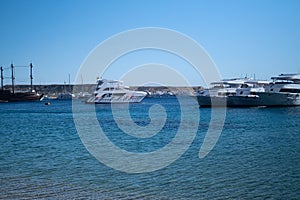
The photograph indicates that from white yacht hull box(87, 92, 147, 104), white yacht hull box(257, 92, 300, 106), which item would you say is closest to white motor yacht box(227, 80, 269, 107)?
white yacht hull box(257, 92, 300, 106)

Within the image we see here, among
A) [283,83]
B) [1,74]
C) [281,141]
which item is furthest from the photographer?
[1,74]

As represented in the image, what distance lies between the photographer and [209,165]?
1730 cm

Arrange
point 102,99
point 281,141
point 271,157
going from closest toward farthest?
point 271,157
point 281,141
point 102,99

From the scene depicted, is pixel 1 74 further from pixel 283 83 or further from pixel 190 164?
pixel 190 164

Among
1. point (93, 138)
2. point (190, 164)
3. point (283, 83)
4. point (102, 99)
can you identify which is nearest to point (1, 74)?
point (102, 99)

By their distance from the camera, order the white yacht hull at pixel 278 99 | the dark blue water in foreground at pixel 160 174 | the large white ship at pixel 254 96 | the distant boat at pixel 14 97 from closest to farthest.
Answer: the dark blue water in foreground at pixel 160 174 < the white yacht hull at pixel 278 99 < the large white ship at pixel 254 96 < the distant boat at pixel 14 97

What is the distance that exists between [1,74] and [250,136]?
388 ft

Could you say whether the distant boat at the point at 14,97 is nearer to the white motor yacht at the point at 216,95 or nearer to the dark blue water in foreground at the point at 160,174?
the white motor yacht at the point at 216,95

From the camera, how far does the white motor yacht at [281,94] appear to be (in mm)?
68625

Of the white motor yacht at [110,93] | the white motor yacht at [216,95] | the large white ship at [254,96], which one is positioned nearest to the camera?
the large white ship at [254,96]

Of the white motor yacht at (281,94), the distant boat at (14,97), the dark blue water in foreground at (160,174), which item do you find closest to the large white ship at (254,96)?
the white motor yacht at (281,94)

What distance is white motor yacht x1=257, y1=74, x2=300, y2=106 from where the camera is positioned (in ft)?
225

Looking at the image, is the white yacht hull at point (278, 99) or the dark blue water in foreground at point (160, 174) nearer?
the dark blue water in foreground at point (160, 174)

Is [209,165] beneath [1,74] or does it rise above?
beneath
